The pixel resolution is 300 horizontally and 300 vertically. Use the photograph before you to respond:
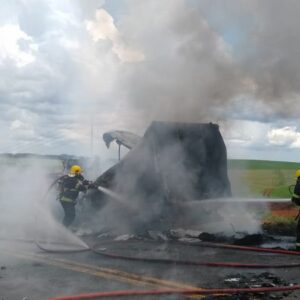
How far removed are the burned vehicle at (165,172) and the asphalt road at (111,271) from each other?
113 cm

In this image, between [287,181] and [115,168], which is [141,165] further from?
[287,181]

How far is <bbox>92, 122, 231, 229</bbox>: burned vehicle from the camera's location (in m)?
10.0

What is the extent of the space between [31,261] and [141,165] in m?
3.20

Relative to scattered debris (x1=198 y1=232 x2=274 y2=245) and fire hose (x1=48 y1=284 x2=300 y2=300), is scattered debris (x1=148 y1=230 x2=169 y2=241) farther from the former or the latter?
fire hose (x1=48 y1=284 x2=300 y2=300)

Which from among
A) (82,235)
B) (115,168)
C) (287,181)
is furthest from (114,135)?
(287,181)

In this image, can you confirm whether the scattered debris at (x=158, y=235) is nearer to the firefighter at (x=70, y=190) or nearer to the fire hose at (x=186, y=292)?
the firefighter at (x=70, y=190)

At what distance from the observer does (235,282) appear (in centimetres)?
605

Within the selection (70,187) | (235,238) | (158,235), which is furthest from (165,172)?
(70,187)

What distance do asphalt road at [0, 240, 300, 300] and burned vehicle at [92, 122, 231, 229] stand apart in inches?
44.6

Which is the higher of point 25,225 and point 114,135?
point 114,135

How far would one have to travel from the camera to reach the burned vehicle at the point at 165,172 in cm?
1001

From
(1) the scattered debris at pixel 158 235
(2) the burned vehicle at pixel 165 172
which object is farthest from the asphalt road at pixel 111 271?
(2) the burned vehicle at pixel 165 172

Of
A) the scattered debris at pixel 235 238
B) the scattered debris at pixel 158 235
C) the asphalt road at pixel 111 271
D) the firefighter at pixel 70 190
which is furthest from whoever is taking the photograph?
the firefighter at pixel 70 190

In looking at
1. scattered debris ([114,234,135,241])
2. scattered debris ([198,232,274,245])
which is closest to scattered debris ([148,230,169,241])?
scattered debris ([114,234,135,241])
